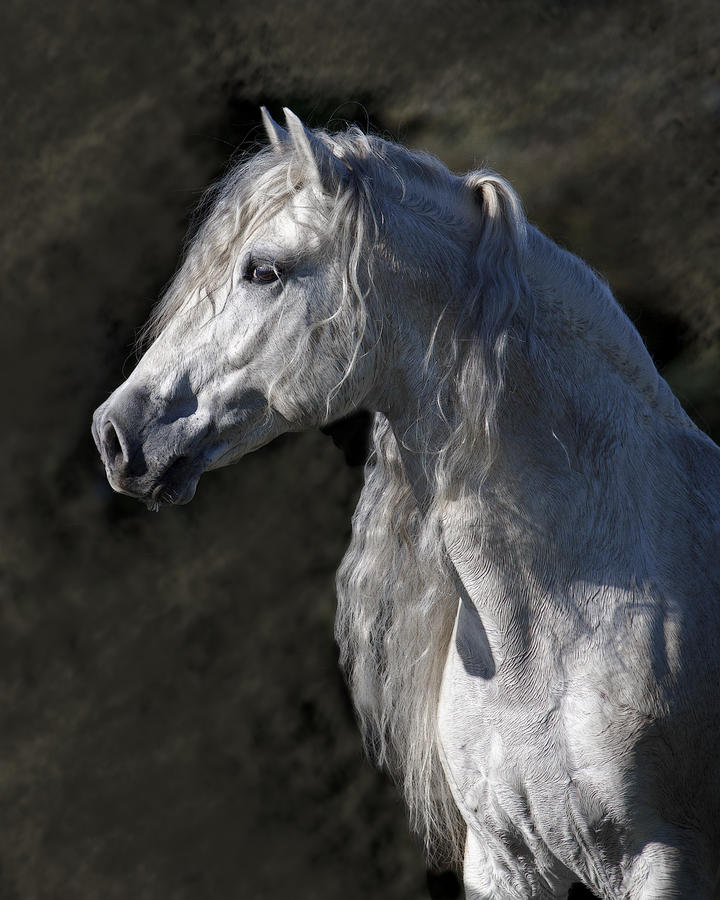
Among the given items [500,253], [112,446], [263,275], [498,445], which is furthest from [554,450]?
[112,446]

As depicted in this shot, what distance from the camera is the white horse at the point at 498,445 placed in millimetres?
971

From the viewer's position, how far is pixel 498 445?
39.7 inches

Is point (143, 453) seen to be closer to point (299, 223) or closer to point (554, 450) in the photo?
point (299, 223)

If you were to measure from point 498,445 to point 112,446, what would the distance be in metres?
0.40

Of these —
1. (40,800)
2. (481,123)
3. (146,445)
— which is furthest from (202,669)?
(481,123)

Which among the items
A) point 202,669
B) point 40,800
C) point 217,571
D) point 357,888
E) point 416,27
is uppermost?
point 416,27

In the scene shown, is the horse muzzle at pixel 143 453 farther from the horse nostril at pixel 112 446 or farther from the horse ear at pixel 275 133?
the horse ear at pixel 275 133

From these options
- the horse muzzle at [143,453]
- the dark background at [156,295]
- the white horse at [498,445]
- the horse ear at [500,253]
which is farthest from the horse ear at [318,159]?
the dark background at [156,295]

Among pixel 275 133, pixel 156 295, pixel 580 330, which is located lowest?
pixel 156 295

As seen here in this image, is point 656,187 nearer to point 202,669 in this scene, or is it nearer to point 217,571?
point 217,571

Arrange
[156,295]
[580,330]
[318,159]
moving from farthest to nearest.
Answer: [156,295] → [580,330] → [318,159]

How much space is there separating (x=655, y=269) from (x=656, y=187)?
0.54 ft

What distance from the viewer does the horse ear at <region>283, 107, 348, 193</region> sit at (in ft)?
3.01

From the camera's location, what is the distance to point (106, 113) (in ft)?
6.01
